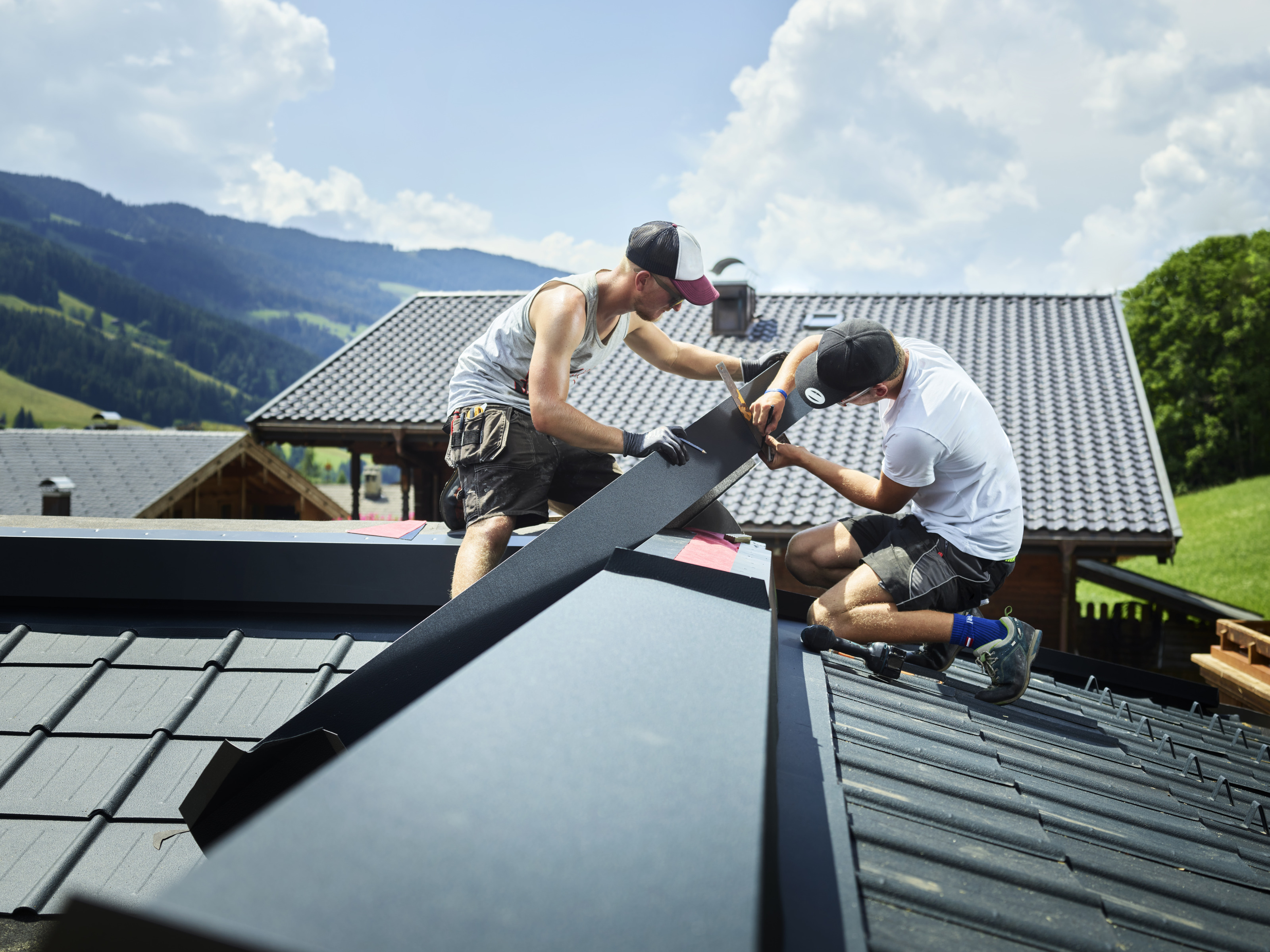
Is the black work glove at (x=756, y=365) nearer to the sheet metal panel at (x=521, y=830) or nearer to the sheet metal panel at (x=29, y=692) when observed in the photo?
the sheet metal panel at (x=521, y=830)

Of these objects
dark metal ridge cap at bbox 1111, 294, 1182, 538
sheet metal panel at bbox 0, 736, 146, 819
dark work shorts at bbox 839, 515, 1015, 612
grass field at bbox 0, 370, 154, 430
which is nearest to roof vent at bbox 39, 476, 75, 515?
sheet metal panel at bbox 0, 736, 146, 819

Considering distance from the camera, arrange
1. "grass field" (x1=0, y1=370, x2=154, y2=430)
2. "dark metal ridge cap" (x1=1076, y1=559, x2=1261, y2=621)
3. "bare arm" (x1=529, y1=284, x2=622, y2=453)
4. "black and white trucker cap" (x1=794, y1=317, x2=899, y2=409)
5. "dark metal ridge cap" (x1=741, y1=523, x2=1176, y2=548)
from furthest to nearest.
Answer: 1. "grass field" (x1=0, y1=370, x2=154, y2=430)
2. "dark metal ridge cap" (x1=1076, y1=559, x2=1261, y2=621)
3. "dark metal ridge cap" (x1=741, y1=523, x2=1176, y2=548)
4. "black and white trucker cap" (x1=794, y1=317, x2=899, y2=409)
5. "bare arm" (x1=529, y1=284, x2=622, y2=453)

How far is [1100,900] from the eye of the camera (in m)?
1.21

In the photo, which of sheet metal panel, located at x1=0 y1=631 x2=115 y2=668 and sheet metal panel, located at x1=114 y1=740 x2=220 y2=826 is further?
sheet metal panel, located at x1=0 y1=631 x2=115 y2=668

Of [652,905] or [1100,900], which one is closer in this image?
[652,905]

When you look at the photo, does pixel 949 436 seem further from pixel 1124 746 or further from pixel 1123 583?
pixel 1123 583

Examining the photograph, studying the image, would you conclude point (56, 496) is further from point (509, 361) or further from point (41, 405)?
point (41, 405)

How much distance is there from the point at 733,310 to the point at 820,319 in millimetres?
1550

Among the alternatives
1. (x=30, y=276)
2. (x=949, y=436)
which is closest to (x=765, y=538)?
(x=949, y=436)

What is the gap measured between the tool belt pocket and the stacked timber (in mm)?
4084

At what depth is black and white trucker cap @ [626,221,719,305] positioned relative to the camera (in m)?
2.44

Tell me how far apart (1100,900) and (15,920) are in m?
1.77

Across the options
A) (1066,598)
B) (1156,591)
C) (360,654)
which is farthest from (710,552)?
(1156,591)

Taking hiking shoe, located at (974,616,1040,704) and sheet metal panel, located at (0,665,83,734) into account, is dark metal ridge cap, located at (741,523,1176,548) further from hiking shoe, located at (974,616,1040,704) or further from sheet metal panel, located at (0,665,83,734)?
sheet metal panel, located at (0,665,83,734)
